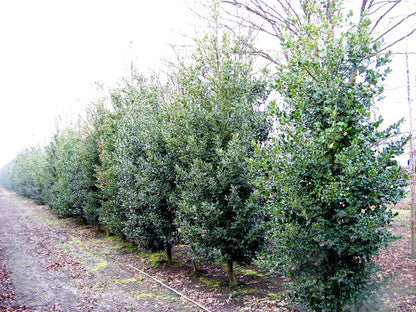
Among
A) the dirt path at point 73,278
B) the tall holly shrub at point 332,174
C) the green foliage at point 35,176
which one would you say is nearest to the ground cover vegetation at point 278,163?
the tall holly shrub at point 332,174

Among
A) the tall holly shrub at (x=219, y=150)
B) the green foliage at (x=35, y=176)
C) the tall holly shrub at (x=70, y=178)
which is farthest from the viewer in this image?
the green foliage at (x=35, y=176)

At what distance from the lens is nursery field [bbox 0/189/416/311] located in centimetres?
647

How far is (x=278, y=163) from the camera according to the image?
4.34 metres

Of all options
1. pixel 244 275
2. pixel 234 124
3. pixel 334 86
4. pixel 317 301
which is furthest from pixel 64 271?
pixel 334 86

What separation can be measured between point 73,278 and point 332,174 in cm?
774

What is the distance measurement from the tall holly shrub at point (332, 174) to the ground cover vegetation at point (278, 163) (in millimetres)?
16

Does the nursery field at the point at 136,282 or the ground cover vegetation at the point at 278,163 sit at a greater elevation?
the ground cover vegetation at the point at 278,163

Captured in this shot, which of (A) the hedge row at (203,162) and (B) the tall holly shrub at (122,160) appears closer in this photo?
(A) the hedge row at (203,162)

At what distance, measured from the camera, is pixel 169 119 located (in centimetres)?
816

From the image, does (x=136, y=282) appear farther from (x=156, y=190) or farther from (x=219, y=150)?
Result: (x=219, y=150)

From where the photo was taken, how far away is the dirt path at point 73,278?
6887 millimetres

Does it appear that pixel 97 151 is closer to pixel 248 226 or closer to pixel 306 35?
pixel 248 226

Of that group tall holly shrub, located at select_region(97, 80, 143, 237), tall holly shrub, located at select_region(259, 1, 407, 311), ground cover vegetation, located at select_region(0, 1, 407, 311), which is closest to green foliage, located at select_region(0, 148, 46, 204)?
tall holly shrub, located at select_region(97, 80, 143, 237)

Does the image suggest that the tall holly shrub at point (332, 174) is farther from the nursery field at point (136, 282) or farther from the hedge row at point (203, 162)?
the hedge row at point (203, 162)
